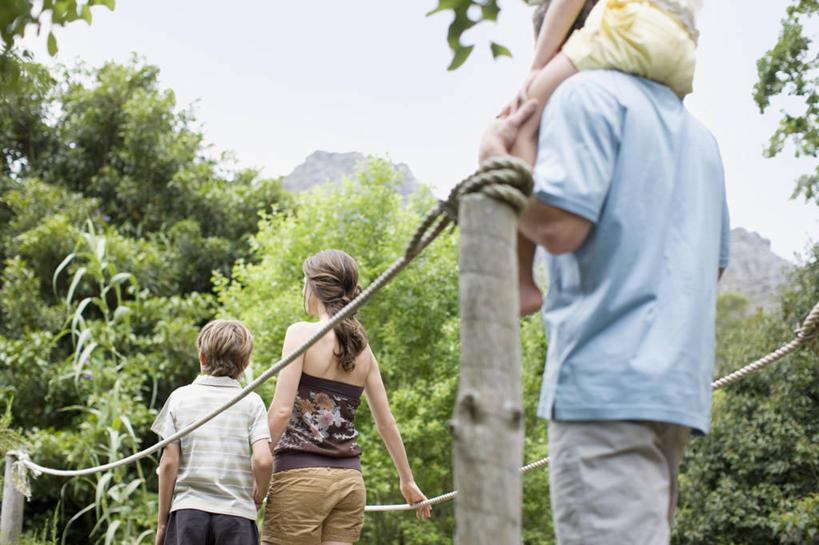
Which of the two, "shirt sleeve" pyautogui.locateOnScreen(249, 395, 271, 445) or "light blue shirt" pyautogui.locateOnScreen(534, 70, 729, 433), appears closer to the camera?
"light blue shirt" pyautogui.locateOnScreen(534, 70, 729, 433)

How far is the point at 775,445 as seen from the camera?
1091 cm

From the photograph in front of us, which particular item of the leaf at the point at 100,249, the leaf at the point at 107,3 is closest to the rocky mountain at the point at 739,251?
the leaf at the point at 100,249

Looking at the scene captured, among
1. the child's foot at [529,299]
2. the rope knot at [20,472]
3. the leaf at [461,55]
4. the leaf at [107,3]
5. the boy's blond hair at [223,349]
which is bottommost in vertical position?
the rope knot at [20,472]

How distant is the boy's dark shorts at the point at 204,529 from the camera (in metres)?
2.57

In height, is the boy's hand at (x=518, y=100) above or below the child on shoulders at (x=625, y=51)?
below

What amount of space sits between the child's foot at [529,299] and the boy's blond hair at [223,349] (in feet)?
5.16

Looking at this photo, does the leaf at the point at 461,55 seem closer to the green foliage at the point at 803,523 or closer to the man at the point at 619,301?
the man at the point at 619,301

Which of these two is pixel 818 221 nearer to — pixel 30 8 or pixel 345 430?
pixel 345 430

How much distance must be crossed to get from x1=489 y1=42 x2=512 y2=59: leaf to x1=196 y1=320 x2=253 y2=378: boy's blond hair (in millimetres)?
1252

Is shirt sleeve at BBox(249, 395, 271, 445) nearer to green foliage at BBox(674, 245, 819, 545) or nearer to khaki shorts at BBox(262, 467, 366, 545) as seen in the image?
khaki shorts at BBox(262, 467, 366, 545)

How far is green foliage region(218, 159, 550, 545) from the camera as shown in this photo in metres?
8.49

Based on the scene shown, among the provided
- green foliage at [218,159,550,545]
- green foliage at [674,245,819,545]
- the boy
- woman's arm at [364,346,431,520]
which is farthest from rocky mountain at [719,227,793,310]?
the boy

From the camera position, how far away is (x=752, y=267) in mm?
47125

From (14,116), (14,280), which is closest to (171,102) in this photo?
(14,116)
